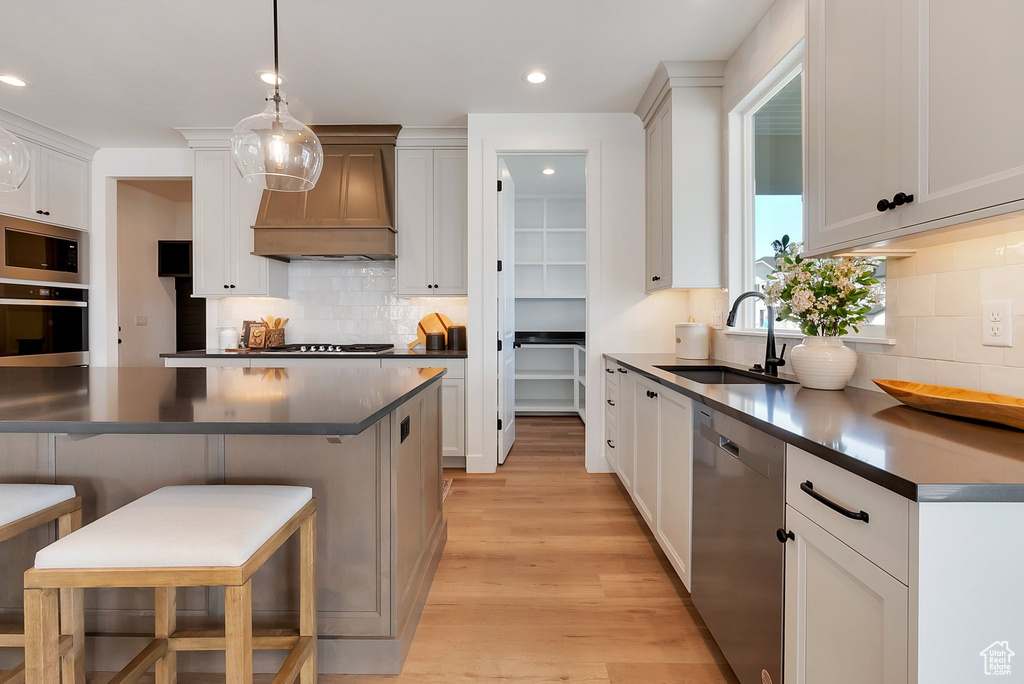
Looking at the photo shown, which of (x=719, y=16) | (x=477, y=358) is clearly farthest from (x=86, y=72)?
(x=719, y=16)

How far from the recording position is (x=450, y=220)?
160 inches

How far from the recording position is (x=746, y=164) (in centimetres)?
294

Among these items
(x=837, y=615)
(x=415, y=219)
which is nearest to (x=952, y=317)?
(x=837, y=615)

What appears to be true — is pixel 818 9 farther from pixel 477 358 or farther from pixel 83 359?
pixel 83 359

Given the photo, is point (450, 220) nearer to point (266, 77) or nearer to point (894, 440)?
point (266, 77)

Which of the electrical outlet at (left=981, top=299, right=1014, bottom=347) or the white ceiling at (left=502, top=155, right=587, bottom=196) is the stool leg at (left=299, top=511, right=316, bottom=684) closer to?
the electrical outlet at (left=981, top=299, right=1014, bottom=347)

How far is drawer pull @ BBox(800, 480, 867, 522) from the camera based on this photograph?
889mm

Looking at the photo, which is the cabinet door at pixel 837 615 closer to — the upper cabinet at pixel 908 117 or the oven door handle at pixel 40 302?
the upper cabinet at pixel 908 117

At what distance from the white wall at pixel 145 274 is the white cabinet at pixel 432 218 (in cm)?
332

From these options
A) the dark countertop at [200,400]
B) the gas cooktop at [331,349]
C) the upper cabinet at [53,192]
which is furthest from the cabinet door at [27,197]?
the dark countertop at [200,400]

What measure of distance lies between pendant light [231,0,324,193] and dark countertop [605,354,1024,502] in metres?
1.74

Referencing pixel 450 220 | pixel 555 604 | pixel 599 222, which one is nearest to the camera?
pixel 555 604

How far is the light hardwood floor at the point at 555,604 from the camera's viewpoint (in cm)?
162

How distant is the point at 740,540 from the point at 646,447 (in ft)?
3.61
